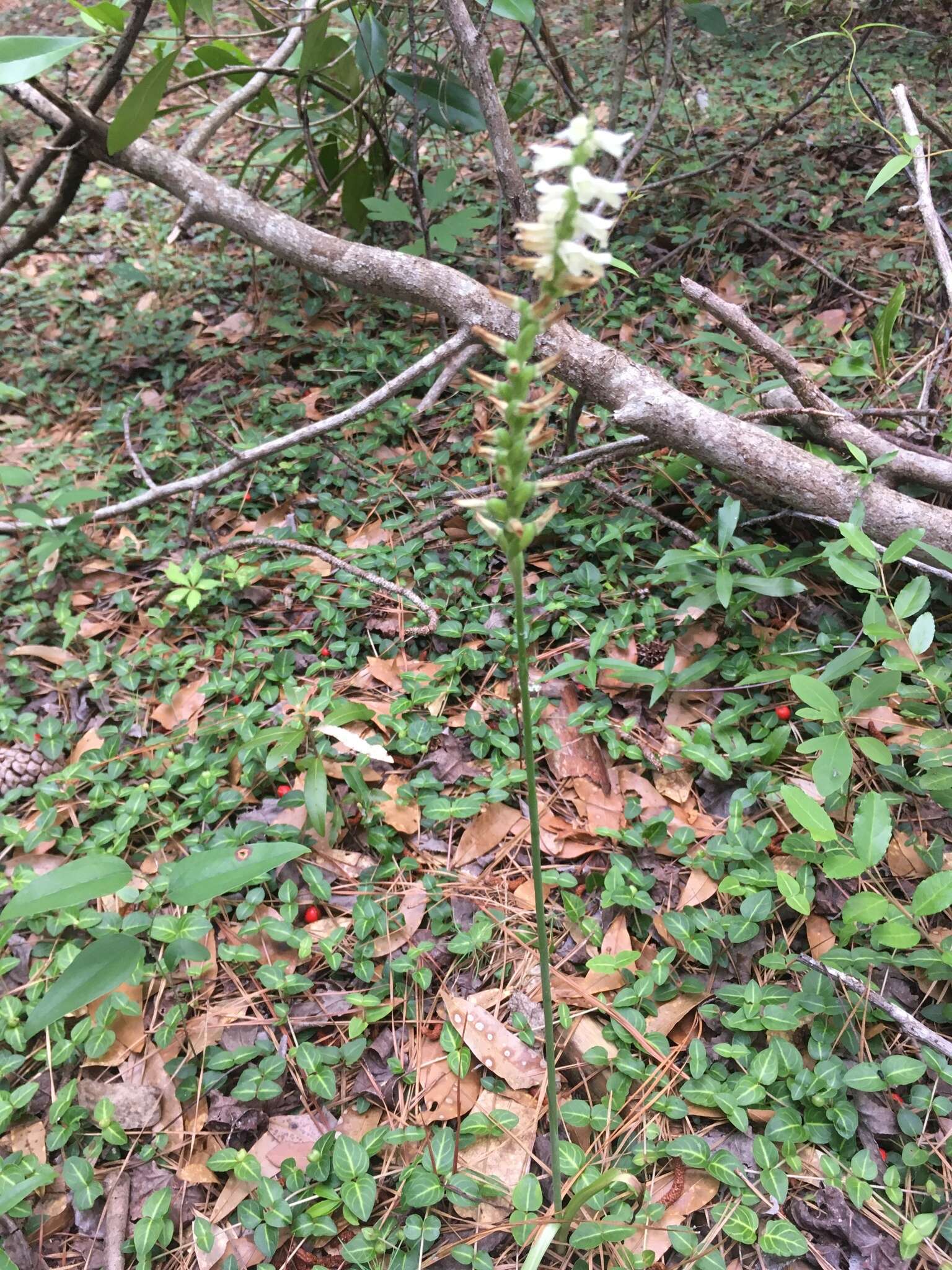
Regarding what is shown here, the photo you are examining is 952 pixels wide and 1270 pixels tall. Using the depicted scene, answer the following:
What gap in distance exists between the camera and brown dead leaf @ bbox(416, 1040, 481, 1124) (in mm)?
1406

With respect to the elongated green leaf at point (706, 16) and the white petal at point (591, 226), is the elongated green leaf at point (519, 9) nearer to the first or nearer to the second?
the elongated green leaf at point (706, 16)

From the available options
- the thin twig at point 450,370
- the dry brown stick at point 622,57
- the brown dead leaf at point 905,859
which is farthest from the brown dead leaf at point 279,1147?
the dry brown stick at point 622,57

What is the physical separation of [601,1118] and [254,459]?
188 cm

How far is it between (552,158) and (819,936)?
1.50 m

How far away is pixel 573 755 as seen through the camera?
1.88 metres

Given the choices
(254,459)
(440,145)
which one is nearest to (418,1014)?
(254,459)

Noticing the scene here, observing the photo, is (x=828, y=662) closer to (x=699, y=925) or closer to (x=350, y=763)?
(x=699, y=925)

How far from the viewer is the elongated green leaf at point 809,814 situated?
143cm

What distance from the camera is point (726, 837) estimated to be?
1.64m

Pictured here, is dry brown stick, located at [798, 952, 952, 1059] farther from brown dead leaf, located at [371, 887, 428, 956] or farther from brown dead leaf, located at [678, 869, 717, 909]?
brown dead leaf, located at [371, 887, 428, 956]

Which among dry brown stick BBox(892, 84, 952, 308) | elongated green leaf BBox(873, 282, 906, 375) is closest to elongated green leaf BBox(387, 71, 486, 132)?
dry brown stick BBox(892, 84, 952, 308)

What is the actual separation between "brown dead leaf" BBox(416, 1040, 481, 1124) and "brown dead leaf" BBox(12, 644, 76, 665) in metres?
1.63

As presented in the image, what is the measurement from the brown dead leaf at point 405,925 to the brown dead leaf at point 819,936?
817mm

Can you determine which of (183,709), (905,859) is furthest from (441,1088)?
(183,709)
